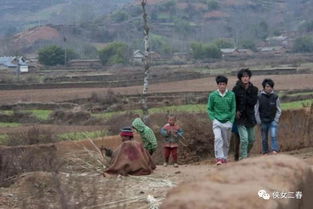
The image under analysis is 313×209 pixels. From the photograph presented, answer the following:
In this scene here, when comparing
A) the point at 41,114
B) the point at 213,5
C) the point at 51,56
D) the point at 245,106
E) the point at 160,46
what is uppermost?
the point at 213,5

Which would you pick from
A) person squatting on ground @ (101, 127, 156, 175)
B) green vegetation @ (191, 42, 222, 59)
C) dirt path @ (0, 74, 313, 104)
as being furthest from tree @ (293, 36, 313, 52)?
person squatting on ground @ (101, 127, 156, 175)

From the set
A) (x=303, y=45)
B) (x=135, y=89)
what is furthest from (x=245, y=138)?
(x=303, y=45)

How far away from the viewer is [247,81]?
10625 millimetres

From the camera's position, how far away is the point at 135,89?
167 feet

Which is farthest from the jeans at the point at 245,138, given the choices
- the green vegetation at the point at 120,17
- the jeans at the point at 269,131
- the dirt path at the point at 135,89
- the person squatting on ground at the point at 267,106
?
the green vegetation at the point at 120,17

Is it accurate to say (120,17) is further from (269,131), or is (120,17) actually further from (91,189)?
(91,189)

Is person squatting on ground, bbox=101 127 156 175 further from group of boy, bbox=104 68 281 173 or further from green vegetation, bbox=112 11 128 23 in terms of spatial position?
green vegetation, bbox=112 11 128 23

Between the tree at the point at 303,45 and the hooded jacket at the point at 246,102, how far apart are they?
10170 centimetres

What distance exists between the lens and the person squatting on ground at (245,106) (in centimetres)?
1062

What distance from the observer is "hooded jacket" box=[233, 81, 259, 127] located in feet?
34.9

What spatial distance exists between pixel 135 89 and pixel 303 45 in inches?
2558

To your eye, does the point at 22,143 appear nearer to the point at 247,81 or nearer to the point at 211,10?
the point at 247,81

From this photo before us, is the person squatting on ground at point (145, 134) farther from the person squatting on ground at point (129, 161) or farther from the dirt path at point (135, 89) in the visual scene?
the dirt path at point (135, 89)

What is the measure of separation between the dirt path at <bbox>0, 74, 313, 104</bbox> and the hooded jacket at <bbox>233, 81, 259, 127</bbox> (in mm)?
33430
